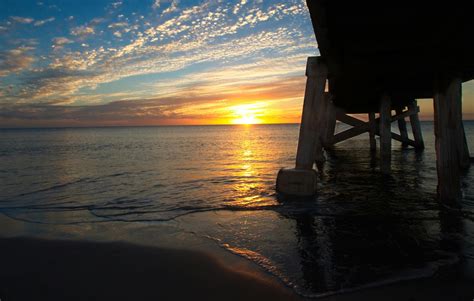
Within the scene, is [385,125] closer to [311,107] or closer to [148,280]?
[311,107]

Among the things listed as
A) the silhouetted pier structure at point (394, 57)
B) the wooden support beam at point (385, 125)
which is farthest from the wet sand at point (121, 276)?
the wooden support beam at point (385, 125)

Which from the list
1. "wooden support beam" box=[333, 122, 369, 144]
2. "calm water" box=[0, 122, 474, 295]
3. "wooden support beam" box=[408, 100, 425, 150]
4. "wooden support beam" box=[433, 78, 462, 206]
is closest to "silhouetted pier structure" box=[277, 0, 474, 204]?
"wooden support beam" box=[433, 78, 462, 206]

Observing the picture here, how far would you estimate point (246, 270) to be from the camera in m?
3.33

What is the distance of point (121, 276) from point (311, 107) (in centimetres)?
473

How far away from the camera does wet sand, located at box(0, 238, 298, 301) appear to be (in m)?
2.82

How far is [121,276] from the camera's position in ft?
10.5

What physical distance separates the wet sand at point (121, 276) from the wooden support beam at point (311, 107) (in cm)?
366

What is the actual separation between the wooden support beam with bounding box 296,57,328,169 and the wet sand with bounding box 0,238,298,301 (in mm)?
3659

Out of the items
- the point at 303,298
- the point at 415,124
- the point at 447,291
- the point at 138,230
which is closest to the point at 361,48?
the point at 447,291

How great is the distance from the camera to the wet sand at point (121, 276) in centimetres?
282

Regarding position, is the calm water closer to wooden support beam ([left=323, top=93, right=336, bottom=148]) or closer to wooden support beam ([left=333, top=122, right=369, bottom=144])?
wooden support beam ([left=333, top=122, right=369, bottom=144])

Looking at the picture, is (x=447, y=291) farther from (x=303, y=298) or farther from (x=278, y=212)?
(x=278, y=212)

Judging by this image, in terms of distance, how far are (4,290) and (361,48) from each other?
536 cm

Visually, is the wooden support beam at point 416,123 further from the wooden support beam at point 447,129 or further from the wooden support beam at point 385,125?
the wooden support beam at point 447,129
